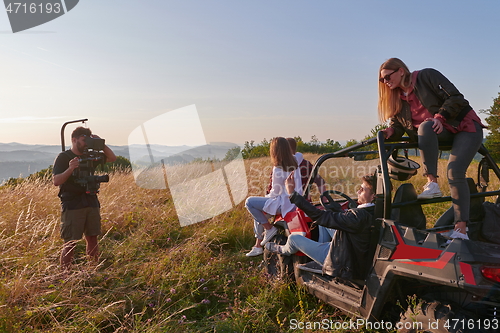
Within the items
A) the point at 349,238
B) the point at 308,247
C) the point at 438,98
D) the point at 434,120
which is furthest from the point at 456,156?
the point at 308,247

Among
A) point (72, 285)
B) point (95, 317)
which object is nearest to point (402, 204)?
point (95, 317)

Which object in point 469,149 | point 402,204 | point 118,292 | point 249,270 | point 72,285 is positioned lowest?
point 249,270

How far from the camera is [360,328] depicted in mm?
3186

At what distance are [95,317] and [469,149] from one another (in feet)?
12.1

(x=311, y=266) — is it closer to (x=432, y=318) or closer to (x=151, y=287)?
(x=432, y=318)

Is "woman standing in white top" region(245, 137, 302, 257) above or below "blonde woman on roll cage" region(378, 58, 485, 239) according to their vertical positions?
below

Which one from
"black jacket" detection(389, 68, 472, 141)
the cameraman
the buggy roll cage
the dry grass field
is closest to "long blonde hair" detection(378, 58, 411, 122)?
"black jacket" detection(389, 68, 472, 141)

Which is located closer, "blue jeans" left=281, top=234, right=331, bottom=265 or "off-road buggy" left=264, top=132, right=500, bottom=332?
"off-road buggy" left=264, top=132, right=500, bottom=332

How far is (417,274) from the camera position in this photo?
104 inches

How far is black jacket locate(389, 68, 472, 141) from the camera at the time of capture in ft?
10.7

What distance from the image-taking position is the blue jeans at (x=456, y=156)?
125 inches

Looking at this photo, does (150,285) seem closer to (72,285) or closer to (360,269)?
(72,285)

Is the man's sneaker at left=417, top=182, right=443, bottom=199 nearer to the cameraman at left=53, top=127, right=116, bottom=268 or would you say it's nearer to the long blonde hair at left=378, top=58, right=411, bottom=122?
the long blonde hair at left=378, top=58, right=411, bottom=122

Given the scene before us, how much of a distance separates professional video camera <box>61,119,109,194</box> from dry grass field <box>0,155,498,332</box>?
0.70 m
